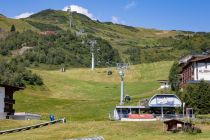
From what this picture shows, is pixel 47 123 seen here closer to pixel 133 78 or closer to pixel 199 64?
pixel 199 64

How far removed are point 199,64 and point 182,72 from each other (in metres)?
11.5

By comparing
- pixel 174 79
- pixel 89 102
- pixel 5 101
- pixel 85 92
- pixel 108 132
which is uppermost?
pixel 174 79

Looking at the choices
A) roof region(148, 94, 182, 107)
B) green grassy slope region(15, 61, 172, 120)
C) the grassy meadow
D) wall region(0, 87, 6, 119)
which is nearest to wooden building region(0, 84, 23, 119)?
wall region(0, 87, 6, 119)

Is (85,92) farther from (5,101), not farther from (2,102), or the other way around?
(2,102)

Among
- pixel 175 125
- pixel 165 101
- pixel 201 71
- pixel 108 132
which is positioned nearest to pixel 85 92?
pixel 201 71

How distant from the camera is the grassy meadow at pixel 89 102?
2182 inches

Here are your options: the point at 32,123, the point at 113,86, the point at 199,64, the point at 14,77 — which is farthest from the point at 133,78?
the point at 32,123

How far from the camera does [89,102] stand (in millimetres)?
108438

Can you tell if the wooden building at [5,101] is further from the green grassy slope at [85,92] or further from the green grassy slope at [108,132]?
the green grassy slope at [108,132]

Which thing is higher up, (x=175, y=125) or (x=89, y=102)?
(x=89, y=102)

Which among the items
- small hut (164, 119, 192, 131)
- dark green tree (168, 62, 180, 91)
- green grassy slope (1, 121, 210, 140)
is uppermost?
dark green tree (168, 62, 180, 91)

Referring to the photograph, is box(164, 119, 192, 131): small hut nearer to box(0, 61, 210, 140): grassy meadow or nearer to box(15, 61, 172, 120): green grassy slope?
box(0, 61, 210, 140): grassy meadow

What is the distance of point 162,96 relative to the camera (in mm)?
85125

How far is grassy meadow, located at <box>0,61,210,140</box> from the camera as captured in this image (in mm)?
55431
